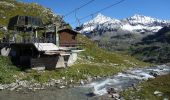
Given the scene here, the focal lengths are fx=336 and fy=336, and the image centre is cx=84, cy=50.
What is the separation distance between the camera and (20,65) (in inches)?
2970

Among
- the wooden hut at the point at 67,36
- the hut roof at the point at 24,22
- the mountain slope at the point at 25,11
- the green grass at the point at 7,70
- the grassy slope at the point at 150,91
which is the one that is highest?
the mountain slope at the point at 25,11

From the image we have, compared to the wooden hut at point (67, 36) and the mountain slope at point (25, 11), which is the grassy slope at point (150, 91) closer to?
the wooden hut at point (67, 36)

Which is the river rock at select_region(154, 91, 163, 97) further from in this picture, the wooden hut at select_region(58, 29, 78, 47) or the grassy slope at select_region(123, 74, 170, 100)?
the wooden hut at select_region(58, 29, 78, 47)

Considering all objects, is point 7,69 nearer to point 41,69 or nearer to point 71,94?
point 41,69

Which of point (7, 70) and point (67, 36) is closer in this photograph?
point (7, 70)

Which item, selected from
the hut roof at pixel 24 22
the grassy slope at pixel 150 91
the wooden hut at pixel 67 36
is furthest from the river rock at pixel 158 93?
the wooden hut at pixel 67 36

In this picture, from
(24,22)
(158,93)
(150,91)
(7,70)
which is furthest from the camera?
(24,22)

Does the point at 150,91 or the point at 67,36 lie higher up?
the point at 67,36

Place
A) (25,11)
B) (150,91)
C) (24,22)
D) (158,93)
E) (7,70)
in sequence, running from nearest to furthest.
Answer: (158,93) → (150,91) → (7,70) → (24,22) → (25,11)

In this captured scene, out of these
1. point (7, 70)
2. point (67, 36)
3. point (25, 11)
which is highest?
point (25, 11)

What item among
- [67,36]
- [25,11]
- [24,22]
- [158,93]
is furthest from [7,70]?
[25,11]

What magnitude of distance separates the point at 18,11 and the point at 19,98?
3368 inches

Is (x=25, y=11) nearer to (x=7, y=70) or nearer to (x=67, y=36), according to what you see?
(x=67, y=36)

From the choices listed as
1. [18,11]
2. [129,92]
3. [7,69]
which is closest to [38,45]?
[7,69]
